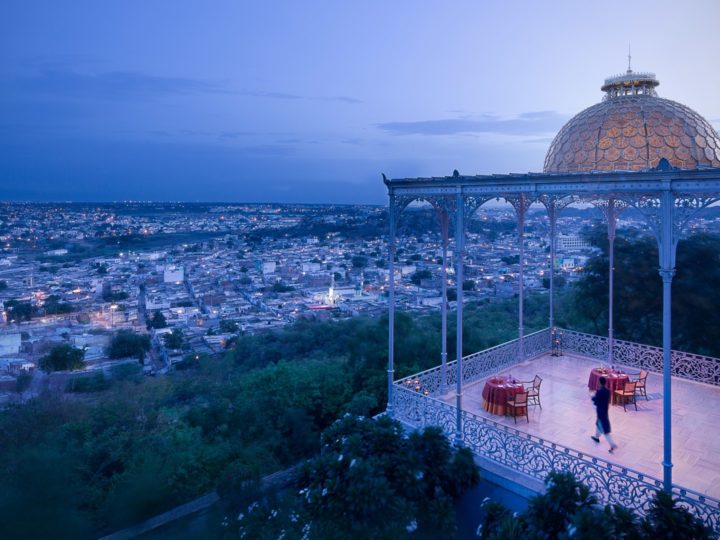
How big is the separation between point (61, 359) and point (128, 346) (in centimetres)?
258

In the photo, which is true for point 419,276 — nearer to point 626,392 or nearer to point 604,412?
point 626,392

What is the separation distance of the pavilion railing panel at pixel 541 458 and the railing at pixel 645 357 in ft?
13.8

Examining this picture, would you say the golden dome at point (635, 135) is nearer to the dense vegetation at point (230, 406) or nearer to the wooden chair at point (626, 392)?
the wooden chair at point (626, 392)

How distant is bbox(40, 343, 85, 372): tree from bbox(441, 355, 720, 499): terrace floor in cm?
1234

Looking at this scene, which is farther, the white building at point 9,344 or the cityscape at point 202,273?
the cityscape at point 202,273

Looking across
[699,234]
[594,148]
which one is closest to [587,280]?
[699,234]

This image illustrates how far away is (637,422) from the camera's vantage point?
308 inches

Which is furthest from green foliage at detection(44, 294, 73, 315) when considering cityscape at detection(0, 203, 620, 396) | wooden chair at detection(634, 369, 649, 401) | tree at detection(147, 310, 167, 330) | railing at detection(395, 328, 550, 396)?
wooden chair at detection(634, 369, 649, 401)

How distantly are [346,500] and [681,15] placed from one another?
42.4ft

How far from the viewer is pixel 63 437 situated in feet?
29.2

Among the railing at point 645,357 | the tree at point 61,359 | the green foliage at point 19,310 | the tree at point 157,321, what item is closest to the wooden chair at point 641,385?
the railing at point 645,357

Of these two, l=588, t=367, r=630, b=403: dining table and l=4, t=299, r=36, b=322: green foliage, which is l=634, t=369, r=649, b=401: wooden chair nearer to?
l=588, t=367, r=630, b=403: dining table

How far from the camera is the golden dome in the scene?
803cm

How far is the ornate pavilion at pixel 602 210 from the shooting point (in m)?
5.39
